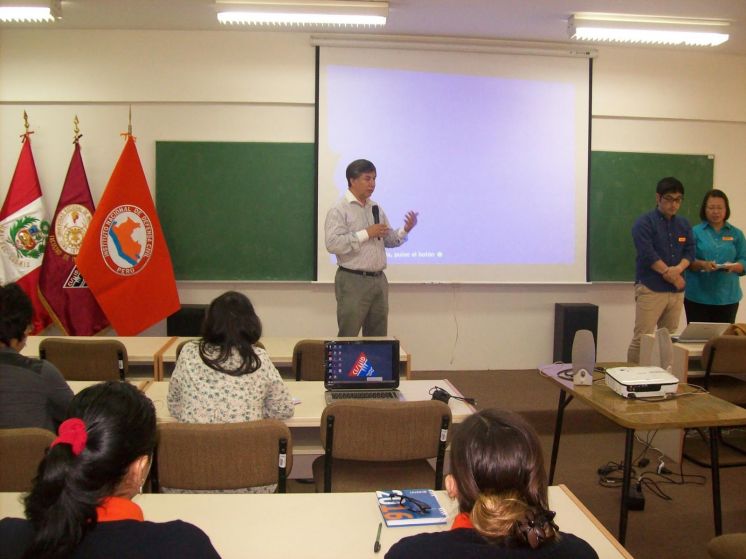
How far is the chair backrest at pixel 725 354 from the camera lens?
12.2ft

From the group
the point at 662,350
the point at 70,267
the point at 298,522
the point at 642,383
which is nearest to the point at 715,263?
the point at 662,350

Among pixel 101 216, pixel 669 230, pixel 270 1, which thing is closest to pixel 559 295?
pixel 669 230

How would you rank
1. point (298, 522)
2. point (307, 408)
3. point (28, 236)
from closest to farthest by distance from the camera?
point (298, 522) < point (307, 408) < point (28, 236)

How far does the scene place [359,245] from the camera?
4582 mm

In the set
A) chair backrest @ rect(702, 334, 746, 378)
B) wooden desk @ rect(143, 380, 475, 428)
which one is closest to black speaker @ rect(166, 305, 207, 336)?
wooden desk @ rect(143, 380, 475, 428)

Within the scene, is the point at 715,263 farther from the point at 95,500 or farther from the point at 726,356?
the point at 95,500

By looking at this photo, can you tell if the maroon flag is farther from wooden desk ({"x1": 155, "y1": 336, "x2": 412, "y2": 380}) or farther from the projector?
the projector

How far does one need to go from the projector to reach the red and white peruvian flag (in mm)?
4514

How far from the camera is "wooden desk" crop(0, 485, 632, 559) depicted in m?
1.61

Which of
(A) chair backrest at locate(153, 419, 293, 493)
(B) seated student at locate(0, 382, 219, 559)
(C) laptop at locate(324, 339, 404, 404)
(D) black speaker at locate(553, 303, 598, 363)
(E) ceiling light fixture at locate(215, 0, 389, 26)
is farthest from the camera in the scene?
(D) black speaker at locate(553, 303, 598, 363)

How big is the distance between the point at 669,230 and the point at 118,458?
450 cm

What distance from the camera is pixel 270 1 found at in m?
4.75

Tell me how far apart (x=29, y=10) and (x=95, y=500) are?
15.8ft

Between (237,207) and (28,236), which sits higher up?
(237,207)
